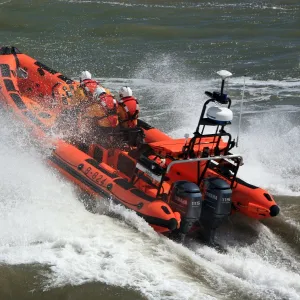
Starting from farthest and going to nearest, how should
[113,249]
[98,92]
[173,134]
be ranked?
[173,134] → [98,92] → [113,249]

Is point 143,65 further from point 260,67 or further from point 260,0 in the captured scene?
point 260,0

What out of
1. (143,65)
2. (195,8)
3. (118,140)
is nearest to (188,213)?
(118,140)

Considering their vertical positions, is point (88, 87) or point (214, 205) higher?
point (88, 87)

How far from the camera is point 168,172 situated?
24.3 feet

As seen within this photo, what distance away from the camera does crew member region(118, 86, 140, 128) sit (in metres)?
7.87

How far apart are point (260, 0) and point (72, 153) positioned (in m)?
→ 16.6

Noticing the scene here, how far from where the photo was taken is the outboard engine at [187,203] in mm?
6320

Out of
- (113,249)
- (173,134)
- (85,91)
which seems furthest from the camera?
(173,134)

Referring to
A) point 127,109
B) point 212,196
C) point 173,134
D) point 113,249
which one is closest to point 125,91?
point 127,109

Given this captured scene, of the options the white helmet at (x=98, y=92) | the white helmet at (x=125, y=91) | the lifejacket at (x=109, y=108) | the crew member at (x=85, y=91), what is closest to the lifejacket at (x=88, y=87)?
the crew member at (x=85, y=91)

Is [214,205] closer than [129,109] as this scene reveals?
Yes

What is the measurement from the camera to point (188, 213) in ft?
20.8

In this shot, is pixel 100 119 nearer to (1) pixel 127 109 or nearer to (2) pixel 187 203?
(1) pixel 127 109

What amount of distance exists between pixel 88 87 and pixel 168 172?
7.14 ft
